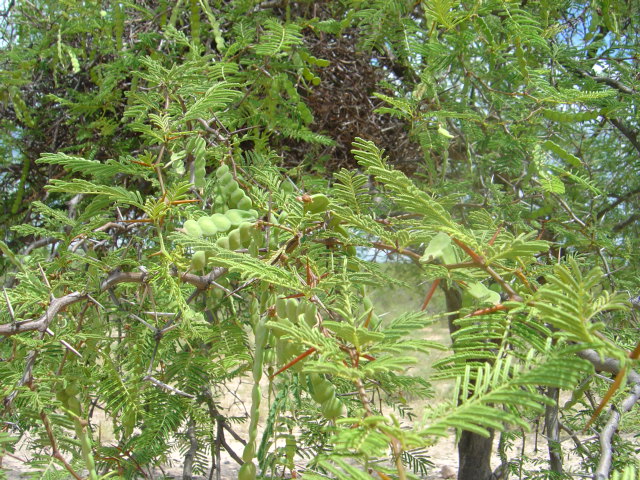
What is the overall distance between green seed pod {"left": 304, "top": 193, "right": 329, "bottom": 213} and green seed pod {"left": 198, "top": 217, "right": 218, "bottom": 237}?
0.31 ft

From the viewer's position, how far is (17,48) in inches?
58.1

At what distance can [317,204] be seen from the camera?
533 mm

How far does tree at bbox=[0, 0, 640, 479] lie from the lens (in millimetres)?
388

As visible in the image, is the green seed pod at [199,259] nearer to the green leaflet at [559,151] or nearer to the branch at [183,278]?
the branch at [183,278]

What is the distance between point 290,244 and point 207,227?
0.08 metres

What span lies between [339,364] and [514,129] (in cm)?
95

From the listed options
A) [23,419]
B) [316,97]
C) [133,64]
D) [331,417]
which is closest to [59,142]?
[133,64]

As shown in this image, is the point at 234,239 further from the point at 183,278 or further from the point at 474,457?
the point at 474,457

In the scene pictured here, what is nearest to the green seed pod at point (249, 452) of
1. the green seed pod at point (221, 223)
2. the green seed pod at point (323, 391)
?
the green seed pod at point (323, 391)

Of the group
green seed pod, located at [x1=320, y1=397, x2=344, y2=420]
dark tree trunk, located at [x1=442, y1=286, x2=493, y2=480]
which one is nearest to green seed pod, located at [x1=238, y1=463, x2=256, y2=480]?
green seed pod, located at [x1=320, y1=397, x2=344, y2=420]

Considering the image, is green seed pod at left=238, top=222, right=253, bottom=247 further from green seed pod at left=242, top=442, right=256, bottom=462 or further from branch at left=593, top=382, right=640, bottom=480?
branch at left=593, top=382, right=640, bottom=480

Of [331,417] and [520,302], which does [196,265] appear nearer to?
[331,417]

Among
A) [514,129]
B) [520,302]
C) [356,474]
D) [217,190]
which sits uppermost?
[514,129]

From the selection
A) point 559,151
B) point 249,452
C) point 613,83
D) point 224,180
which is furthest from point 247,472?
point 613,83
